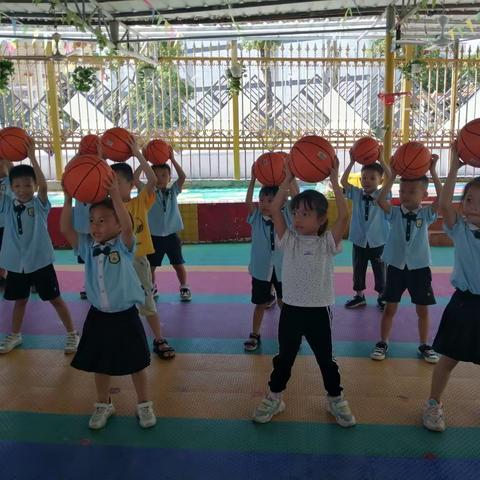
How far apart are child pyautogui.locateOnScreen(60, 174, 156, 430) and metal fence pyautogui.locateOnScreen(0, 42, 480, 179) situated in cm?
864

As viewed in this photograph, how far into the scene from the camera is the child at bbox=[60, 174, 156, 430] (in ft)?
9.77

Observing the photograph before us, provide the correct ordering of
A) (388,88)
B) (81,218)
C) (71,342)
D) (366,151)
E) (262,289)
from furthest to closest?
(388,88)
(81,218)
(366,151)
(71,342)
(262,289)

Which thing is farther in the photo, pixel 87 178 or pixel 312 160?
pixel 312 160

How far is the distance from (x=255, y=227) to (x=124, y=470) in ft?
6.60

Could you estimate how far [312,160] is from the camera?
118 inches

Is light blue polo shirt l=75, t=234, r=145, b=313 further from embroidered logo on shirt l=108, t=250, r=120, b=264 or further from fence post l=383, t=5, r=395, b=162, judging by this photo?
fence post l=383, t=5, r=395, b=162

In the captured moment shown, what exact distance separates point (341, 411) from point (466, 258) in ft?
3.78

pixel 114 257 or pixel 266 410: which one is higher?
pixel 114 257

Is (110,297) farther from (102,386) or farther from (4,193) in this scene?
(4,193)

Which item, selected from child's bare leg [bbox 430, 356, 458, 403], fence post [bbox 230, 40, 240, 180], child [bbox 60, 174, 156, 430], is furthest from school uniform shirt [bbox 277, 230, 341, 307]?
fence post [bbox 230, 40, 240, 180]

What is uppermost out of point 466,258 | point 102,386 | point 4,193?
point 4,193

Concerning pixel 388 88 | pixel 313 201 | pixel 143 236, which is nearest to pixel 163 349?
pixel 143 236

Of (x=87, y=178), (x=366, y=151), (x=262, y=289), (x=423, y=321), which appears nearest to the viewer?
(x=87, y=178)

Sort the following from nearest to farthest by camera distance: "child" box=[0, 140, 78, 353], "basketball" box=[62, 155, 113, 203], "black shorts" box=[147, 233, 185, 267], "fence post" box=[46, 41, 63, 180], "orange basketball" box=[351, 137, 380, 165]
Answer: "basketball" box=[62, 155, 113, 203] → "child" box=[0, 140, 78, 353] → "orange basketball" box=[351, 137, 380, 165] → "black shorts" box=[147, 233, 185, 267] → "fence post" box=[46, 41, 63, 180]
